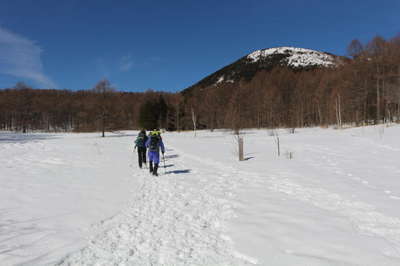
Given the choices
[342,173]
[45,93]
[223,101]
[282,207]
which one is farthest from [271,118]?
[45,93]

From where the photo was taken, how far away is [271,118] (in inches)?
1948

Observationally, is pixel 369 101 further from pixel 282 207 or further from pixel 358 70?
pixel 282 207

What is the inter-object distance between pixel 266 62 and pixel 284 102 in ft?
336

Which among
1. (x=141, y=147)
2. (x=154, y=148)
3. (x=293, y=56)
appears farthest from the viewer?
(x=293, y=56)

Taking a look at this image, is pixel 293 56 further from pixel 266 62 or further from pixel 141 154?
pixel 141 154

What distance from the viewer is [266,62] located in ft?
479

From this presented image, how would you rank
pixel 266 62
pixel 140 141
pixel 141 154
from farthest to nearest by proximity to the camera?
pixel 266 62 → pixel 141 154 → pixel 140 141

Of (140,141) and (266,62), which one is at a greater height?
(266,62)

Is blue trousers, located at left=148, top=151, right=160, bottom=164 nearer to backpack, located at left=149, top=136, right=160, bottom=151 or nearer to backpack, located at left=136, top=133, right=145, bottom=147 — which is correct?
backpack, located at left=149, top=136, right=160, bottom=151

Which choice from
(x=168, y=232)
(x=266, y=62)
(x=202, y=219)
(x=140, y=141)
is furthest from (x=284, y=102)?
(x=266, y=62)

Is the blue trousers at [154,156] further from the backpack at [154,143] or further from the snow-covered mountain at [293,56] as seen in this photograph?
the snow-covered mountain at [293,56]

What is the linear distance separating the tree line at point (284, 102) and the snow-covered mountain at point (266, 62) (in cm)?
7010

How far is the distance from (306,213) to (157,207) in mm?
3465

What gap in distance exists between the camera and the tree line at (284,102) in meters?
31.8
